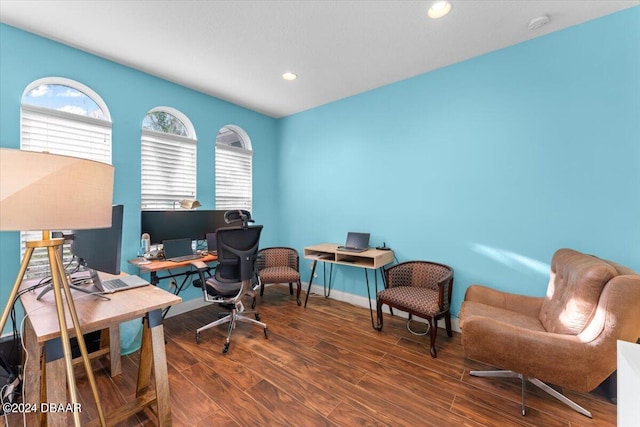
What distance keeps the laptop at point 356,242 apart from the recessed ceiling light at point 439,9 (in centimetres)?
228

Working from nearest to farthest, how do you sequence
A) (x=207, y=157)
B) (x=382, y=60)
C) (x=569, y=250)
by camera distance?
(x=569, y=250), (x=382, y=60), (x=207, y=157)

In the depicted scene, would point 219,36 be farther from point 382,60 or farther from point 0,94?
point 0,94

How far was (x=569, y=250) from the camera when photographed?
206 cm

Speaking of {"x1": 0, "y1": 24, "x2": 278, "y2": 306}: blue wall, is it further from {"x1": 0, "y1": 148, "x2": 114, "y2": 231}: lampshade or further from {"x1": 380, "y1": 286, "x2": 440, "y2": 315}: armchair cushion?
{"x1": 380, "y1": 286, "x2": 440, "y2": 315}: armchair cushion

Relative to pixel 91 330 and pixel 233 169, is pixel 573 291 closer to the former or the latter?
pixel 91 330

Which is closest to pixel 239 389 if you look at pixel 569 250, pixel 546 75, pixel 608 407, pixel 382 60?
pixel 608 407

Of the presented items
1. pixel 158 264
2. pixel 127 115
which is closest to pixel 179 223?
pixel 158 264

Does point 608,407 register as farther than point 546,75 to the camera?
No

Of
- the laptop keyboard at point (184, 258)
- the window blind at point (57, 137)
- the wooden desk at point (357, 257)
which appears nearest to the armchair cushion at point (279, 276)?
the wooden desk at point (357, 257)

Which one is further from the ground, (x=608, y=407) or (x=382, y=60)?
(x=382, y=60)

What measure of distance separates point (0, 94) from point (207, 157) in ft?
5.90

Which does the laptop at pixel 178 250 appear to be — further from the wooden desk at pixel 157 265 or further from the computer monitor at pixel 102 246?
the computer monitor at pixel 102 246

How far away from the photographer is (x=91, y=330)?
1.18 meters

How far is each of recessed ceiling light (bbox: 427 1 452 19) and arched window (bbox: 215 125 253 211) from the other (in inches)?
115
